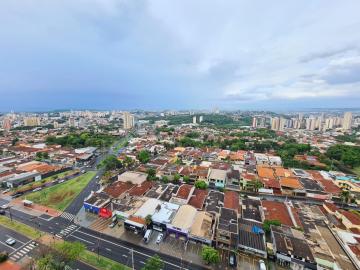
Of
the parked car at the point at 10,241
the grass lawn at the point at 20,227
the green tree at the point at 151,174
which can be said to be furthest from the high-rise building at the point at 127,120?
the parked car at the point at 10,241

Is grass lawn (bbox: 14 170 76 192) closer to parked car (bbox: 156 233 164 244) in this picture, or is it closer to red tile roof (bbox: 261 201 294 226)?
parked car (bbox: 156 233 164 244)

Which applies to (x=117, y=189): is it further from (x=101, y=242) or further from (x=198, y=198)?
(x=198, y=198)

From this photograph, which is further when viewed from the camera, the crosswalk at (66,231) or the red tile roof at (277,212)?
the red tile roof at (277,212)

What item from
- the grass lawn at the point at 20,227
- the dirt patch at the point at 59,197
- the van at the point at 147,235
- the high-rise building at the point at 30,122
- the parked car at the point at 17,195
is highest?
the high-rise building at the point at 30,122

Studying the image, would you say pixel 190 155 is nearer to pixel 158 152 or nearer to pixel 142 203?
pixel 158 152

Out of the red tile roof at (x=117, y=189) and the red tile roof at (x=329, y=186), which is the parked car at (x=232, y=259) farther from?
the red tile roof at (x=329, y=186)

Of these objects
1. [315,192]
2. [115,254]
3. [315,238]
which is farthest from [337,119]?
[115,254]
